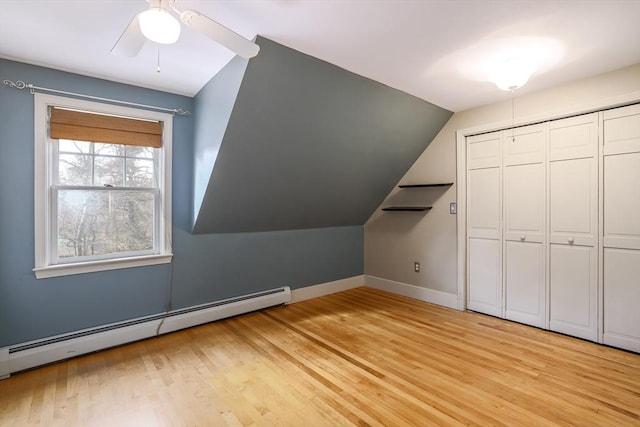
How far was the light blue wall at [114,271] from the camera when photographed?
A: 2.29 meters

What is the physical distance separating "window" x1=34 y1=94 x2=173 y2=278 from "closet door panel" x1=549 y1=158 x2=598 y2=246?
381 cm

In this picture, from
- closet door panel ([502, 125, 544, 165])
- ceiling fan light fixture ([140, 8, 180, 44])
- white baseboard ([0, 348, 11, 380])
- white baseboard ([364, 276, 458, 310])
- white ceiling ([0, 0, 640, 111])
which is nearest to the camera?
ceiling fan light fixture ([140, 8, 180, 44])

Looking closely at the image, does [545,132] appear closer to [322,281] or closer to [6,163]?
[322,281]

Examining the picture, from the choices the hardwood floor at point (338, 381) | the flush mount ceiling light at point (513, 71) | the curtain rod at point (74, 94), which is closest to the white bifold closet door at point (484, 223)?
the hardwood floor at point (338, 381)

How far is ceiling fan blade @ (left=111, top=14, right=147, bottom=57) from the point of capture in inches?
53.8

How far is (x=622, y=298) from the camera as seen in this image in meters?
2.56

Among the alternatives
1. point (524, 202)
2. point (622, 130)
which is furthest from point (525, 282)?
point (622, 130)

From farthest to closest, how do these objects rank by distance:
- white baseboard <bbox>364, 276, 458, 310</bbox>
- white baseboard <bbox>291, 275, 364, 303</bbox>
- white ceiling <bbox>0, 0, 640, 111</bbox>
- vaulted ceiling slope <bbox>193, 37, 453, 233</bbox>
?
1. white baseboard <bbox>291, 275, 364, 303</bbox>
2. white baseboard <bbox>364, 276, 458, 310</bbox>
3. vaulted ceiling slope <bbox>193, 37, 453, 233</bbox>
4. white ceiling <bbox>0, 0, 640, 111</bbox>

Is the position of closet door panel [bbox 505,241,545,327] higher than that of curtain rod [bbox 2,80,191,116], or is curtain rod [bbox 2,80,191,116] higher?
curtain rod [bbox 2,80,191,116]

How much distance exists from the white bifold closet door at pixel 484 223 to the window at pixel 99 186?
335cm

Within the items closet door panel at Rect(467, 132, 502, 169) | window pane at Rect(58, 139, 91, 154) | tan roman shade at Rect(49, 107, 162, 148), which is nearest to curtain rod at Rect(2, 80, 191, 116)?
tan roman shade at Rect(49, 107, 162, 148)

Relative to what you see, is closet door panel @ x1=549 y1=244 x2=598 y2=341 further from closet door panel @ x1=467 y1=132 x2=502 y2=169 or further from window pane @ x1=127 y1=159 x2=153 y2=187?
window pane @ x1=127 y1=159 x2=153 y2=187

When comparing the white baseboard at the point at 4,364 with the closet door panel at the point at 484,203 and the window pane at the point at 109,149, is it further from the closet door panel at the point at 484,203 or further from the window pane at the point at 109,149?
the closet door panel at the point at 484,203

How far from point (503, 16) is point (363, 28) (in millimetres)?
824
